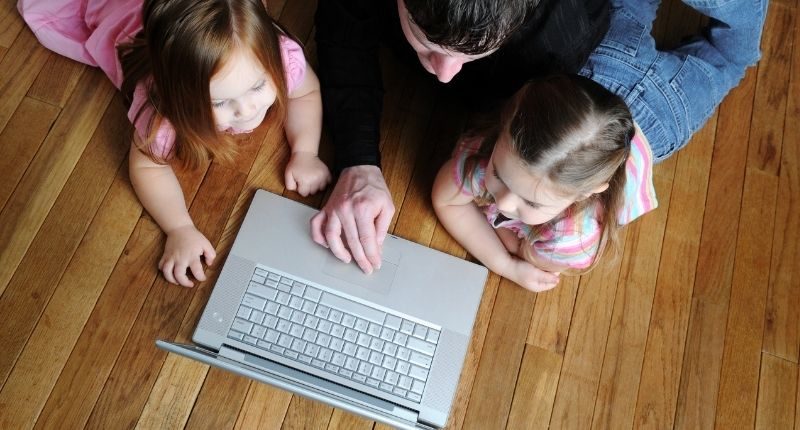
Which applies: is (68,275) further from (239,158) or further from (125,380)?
(239,158)

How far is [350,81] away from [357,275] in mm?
356

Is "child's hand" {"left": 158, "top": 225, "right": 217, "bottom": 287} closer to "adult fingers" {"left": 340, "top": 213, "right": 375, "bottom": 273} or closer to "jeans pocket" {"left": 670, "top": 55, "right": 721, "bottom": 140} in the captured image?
"adult fingers" {"left": 340, "top": 213, "right": 375, "bottom": 273}

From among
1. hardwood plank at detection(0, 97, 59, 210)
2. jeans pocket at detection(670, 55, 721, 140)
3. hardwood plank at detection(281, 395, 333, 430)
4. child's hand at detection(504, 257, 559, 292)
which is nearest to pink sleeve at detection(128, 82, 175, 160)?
hardwood plank at detection(0, 97, 59, 210)

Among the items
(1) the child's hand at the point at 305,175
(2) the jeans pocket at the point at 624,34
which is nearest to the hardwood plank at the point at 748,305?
(2) the jeans pocket at the point at 624,34

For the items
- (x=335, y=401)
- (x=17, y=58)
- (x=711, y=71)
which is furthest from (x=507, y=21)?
(x=17, y=58)

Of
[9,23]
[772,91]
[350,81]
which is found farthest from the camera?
[772,91]

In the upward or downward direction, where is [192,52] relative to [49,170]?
upward

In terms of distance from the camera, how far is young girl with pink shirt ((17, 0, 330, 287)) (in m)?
0.95

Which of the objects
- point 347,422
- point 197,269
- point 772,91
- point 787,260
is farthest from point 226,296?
point 772,91

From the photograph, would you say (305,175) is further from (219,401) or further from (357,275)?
(219,401)

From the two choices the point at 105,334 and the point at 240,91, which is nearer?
the point at 240,91

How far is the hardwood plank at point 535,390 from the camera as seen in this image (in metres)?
1.19

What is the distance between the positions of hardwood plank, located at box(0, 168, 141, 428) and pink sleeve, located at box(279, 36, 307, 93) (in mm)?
358

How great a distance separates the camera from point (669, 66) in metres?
1.27
